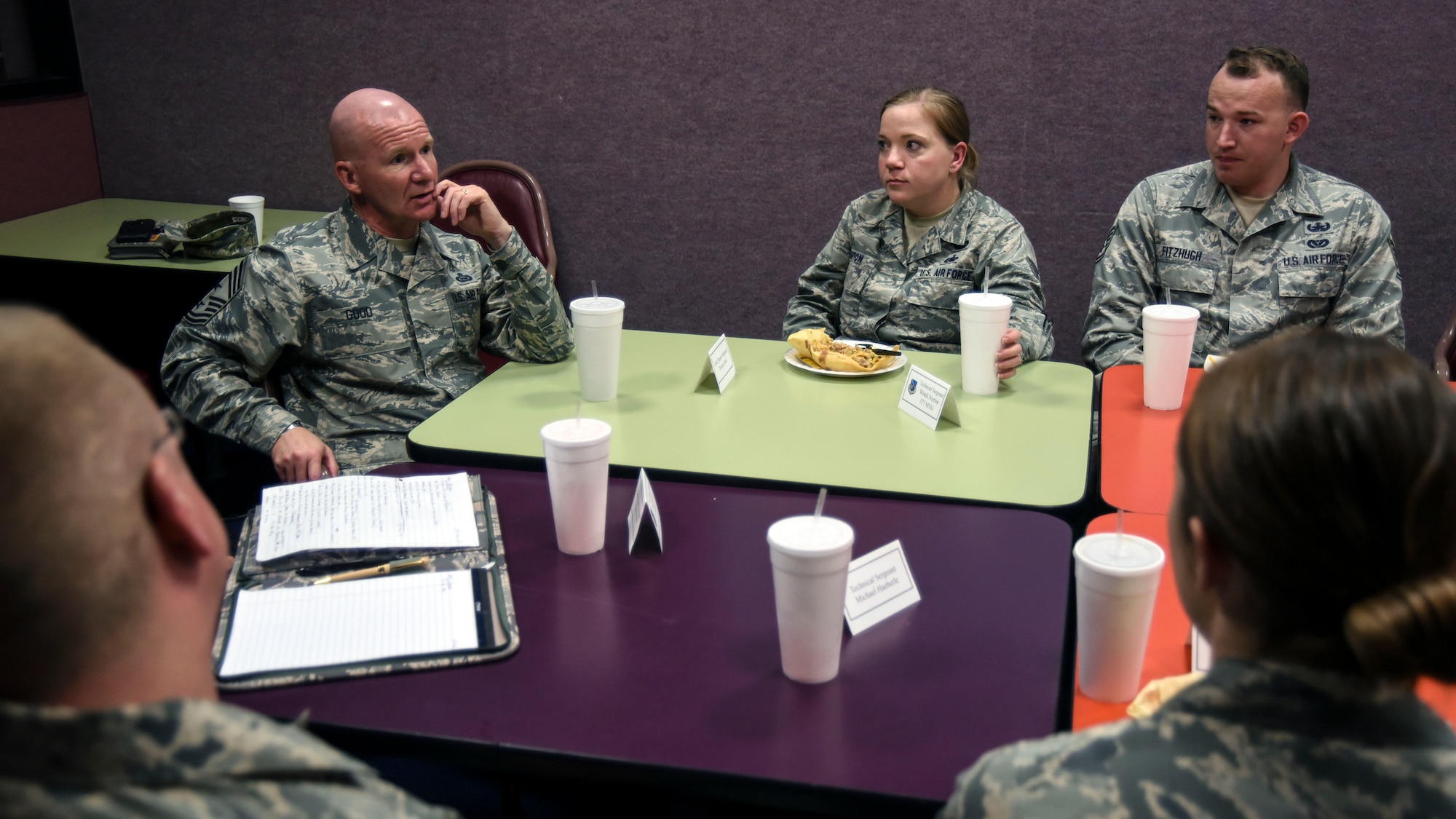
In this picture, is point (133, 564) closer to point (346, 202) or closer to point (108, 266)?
point (346, 202)

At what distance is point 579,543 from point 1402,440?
101 centimetres

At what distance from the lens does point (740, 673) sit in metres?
1.22

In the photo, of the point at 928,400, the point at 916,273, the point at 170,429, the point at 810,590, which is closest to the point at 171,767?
the point at 170,429

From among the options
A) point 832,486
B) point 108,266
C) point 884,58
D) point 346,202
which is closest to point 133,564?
point 832,486

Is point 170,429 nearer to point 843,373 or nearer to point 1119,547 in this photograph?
point 1119,547

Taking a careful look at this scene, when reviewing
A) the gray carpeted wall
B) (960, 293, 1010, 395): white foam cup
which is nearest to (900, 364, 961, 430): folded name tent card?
(960, 293, 1010, 395): white foam cup

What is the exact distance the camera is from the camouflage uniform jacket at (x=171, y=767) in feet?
2.09

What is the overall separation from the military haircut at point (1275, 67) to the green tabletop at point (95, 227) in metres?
2.72

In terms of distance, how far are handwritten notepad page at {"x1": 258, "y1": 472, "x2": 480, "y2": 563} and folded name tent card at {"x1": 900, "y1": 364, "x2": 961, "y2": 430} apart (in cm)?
80

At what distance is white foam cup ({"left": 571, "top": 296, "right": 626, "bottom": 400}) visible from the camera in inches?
77.5

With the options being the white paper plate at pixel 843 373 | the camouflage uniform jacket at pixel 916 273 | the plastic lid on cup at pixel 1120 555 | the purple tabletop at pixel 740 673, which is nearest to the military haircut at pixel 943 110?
the camouflage uniform jacket at pixel 916 273

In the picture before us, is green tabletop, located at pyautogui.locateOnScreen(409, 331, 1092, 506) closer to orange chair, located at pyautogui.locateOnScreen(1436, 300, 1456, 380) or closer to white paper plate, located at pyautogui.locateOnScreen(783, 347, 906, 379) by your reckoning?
white paper plate, located at pyautogui.locateOnScreen(783, 347, 906, 379)

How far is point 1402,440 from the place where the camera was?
725mm

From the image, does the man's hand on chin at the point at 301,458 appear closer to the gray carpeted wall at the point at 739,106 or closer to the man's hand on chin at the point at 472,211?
the man's hand on chin at the point at 472,211
